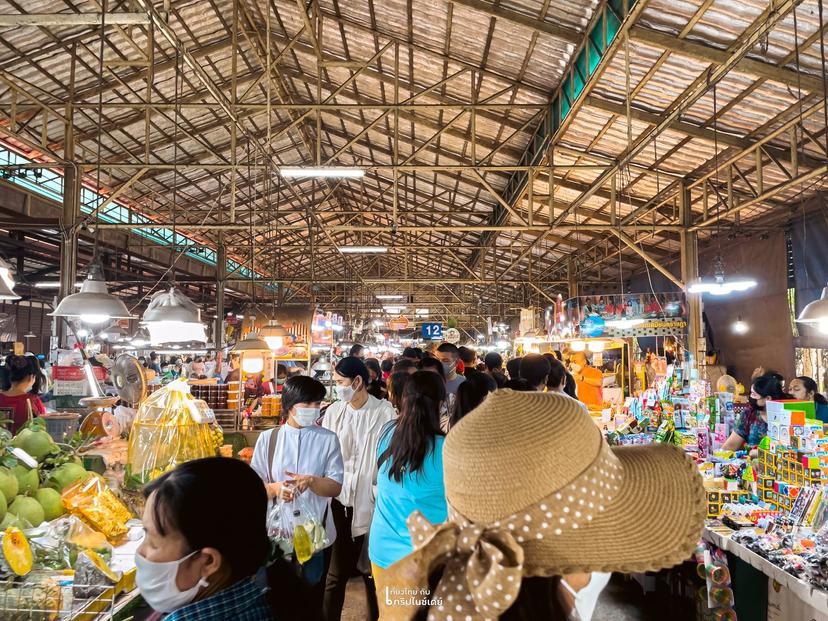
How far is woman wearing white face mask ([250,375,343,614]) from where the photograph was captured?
2812mm

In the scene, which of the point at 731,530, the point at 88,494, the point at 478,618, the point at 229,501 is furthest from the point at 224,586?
the point at 731,530

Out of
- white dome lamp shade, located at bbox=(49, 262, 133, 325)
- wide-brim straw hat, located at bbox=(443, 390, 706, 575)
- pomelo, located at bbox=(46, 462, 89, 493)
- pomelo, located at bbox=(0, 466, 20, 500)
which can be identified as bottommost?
pomelo, located at bbox=(46, 462, 89, 493)

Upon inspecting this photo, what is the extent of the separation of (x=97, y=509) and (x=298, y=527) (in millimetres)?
979

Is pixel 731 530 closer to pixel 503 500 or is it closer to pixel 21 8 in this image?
pixel 503 500

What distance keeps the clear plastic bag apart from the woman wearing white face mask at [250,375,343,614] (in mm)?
51

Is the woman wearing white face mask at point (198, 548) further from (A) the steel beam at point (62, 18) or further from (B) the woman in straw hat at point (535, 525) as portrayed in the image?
(A) the steel beam at point (62, 18)

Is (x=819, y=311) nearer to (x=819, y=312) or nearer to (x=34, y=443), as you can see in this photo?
(x=819, y=312)

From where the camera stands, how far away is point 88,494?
2.81m

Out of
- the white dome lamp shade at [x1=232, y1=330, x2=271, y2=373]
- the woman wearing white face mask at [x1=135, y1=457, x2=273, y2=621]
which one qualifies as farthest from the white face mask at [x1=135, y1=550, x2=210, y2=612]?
the white dome lamp shade at [x1=232, y1=330, x2=271, y2=373]

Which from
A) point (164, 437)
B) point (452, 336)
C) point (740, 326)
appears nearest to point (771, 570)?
point (164, 437)

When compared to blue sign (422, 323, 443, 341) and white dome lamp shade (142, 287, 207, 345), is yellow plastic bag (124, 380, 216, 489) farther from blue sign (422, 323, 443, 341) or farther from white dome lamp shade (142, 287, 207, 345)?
blue sign (422, 323, 443, 341)

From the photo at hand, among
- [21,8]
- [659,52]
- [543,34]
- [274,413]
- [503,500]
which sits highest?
[21,8]

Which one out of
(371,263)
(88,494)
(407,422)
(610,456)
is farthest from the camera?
(371,263)

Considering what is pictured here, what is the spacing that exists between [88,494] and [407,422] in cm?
168
